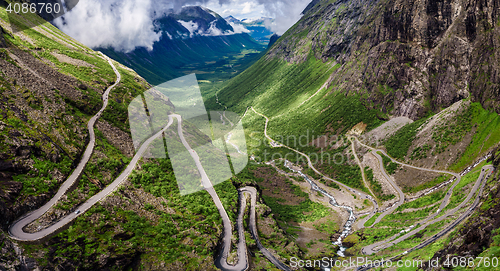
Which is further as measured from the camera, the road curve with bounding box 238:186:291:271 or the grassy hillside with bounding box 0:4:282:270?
the road curve with bounding box 238:186:291:271

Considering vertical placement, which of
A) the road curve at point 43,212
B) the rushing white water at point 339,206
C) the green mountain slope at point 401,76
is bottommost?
the rushing white water at point 339,206

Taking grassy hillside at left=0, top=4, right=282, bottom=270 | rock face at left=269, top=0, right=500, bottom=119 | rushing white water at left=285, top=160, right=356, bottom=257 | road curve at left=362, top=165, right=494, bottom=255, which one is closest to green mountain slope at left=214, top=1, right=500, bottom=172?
rock face at left=269, top=0, right=500, bottom=119

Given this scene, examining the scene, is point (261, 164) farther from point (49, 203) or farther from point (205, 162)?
point (49, 203)

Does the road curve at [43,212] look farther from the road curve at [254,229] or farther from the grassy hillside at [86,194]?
the road curve at [254,229]

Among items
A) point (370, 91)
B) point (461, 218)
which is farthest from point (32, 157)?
point (370, 91)

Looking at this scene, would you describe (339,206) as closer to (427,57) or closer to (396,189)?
(396,189)

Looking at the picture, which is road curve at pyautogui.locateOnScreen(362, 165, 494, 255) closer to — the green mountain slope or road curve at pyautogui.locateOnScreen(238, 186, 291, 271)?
the green mountain slope

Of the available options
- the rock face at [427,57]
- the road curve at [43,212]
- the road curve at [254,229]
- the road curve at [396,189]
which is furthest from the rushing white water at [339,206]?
the road curve at [43,212]

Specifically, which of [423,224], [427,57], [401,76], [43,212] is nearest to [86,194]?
[43,212]
